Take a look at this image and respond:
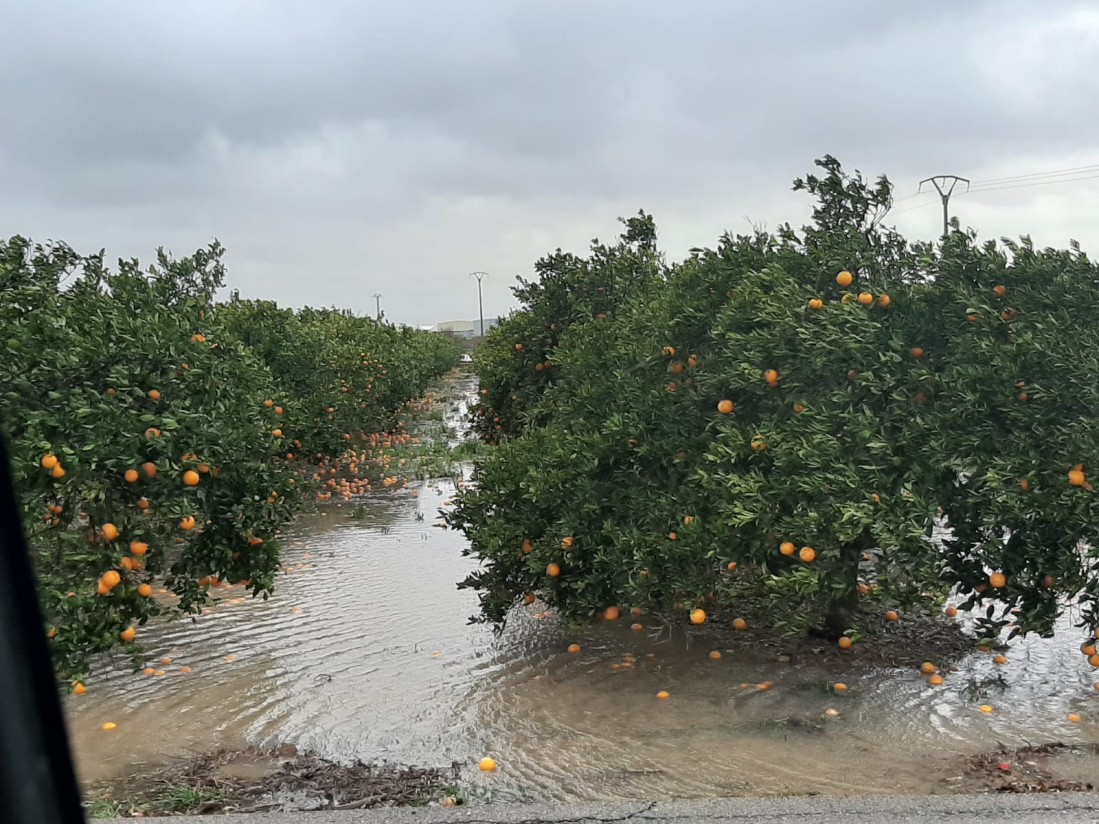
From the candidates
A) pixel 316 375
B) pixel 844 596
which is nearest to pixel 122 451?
pixel 844 596

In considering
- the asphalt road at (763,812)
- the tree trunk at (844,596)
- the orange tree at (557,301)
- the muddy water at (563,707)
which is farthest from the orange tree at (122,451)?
the orange tree at (557,301)

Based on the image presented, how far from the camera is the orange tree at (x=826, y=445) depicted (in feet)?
14.7

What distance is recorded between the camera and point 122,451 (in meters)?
4.27

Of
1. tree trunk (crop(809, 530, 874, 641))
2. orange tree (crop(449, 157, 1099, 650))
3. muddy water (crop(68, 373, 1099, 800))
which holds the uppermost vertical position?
orange tree (crop(449, 157, 1099, 650))

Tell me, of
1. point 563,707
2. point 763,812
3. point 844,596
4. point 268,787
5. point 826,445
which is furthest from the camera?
point 844,596

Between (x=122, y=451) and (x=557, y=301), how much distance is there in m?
6.51

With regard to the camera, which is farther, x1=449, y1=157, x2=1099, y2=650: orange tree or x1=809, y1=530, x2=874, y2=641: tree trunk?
x1=809, y1=530, x2=874, y2=641: tree trunk

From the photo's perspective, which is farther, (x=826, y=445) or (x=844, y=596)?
(x=844, y=596)

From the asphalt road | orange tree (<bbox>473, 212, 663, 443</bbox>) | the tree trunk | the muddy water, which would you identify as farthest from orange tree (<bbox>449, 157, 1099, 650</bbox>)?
orange tree (<bbox>473, 212, 663, 443</bbox>)

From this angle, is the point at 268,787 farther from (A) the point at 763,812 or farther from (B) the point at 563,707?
(A) the point at 763,812

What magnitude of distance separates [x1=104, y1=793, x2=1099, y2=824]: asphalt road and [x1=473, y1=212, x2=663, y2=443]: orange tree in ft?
17.4

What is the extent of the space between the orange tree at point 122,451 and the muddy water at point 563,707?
0.90 meters

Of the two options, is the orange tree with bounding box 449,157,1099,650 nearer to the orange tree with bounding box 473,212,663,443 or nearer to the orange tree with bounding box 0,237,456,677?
the orange tree with bounding box 0,237,456,677

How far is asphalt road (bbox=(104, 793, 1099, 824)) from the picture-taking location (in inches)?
138
